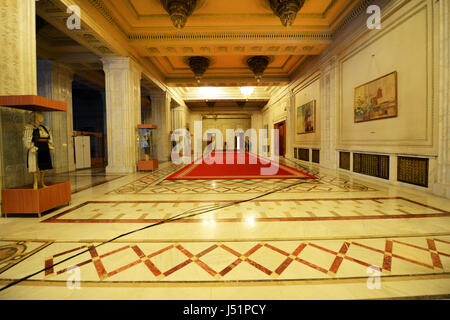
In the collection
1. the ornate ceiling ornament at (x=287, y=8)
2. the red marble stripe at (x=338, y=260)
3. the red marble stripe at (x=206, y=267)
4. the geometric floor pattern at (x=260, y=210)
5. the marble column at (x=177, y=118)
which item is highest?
the ornate ceiling ornament at (x=287, y=8)

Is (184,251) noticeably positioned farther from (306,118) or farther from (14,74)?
(306,118)

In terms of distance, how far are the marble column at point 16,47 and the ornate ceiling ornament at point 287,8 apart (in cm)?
456

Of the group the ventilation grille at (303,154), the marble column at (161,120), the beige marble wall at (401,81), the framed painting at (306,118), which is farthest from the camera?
the marble column at (161,120)

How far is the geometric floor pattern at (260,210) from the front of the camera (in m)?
2.42

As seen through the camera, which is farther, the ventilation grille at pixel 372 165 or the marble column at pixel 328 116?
the marble column at pixel 328 116

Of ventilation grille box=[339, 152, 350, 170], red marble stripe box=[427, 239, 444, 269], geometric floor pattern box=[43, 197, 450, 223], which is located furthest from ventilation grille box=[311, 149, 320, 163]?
red marble stripe box=[427, 239, 444, 269]

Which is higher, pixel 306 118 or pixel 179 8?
pixel 179 8

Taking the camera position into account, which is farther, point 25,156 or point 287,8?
point 287,8

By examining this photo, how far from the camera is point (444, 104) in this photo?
3230mm

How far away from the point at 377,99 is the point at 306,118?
3.89 meters

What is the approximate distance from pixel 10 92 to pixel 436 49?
6.07 meters

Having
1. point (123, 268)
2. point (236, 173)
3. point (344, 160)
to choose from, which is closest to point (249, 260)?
point (123, 268)

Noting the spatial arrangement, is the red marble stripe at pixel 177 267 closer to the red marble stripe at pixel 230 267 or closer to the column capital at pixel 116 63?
the red marble stripe at pixel 230 267

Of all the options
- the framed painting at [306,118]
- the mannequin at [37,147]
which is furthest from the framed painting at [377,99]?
the mannequin at [37,147]
